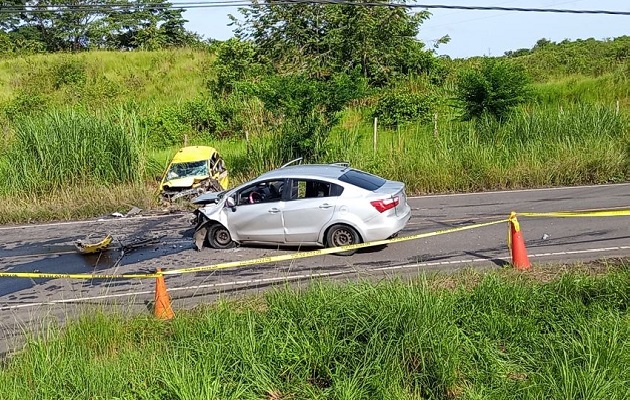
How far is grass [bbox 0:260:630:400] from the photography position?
618 cm

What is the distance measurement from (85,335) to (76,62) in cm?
3638

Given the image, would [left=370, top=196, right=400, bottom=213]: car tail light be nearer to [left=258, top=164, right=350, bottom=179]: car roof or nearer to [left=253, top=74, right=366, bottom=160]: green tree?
[left=258, top=164, right=350, bottom=179]: car roof

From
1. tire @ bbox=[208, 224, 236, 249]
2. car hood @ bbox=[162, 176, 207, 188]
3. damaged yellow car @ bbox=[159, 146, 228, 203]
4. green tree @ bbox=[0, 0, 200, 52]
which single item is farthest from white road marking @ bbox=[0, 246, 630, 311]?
green tree @ bbox=[0, 0, 200, 52]

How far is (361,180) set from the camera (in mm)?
11859

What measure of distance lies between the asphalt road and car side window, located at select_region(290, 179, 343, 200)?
1.13 m

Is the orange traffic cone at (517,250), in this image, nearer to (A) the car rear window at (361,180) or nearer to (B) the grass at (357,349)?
(B) the grass at (357,349)

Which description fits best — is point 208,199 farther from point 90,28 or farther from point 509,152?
point 90,28

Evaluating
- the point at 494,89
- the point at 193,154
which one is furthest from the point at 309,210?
Result: the point at 494,89

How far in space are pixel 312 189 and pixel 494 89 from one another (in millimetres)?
12898

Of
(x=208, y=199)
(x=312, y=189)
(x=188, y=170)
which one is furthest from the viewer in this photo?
(x=188, y=170)

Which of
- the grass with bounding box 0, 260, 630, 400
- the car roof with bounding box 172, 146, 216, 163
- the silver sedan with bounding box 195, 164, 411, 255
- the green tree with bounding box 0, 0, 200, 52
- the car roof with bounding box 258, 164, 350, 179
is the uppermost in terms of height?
the green tree with bounding box 0, 0, 200, 52

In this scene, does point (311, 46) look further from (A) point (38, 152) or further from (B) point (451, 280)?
(B) point (451, 280)

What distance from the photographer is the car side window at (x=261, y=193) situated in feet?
39.3

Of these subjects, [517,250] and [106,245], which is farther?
[106,245]
